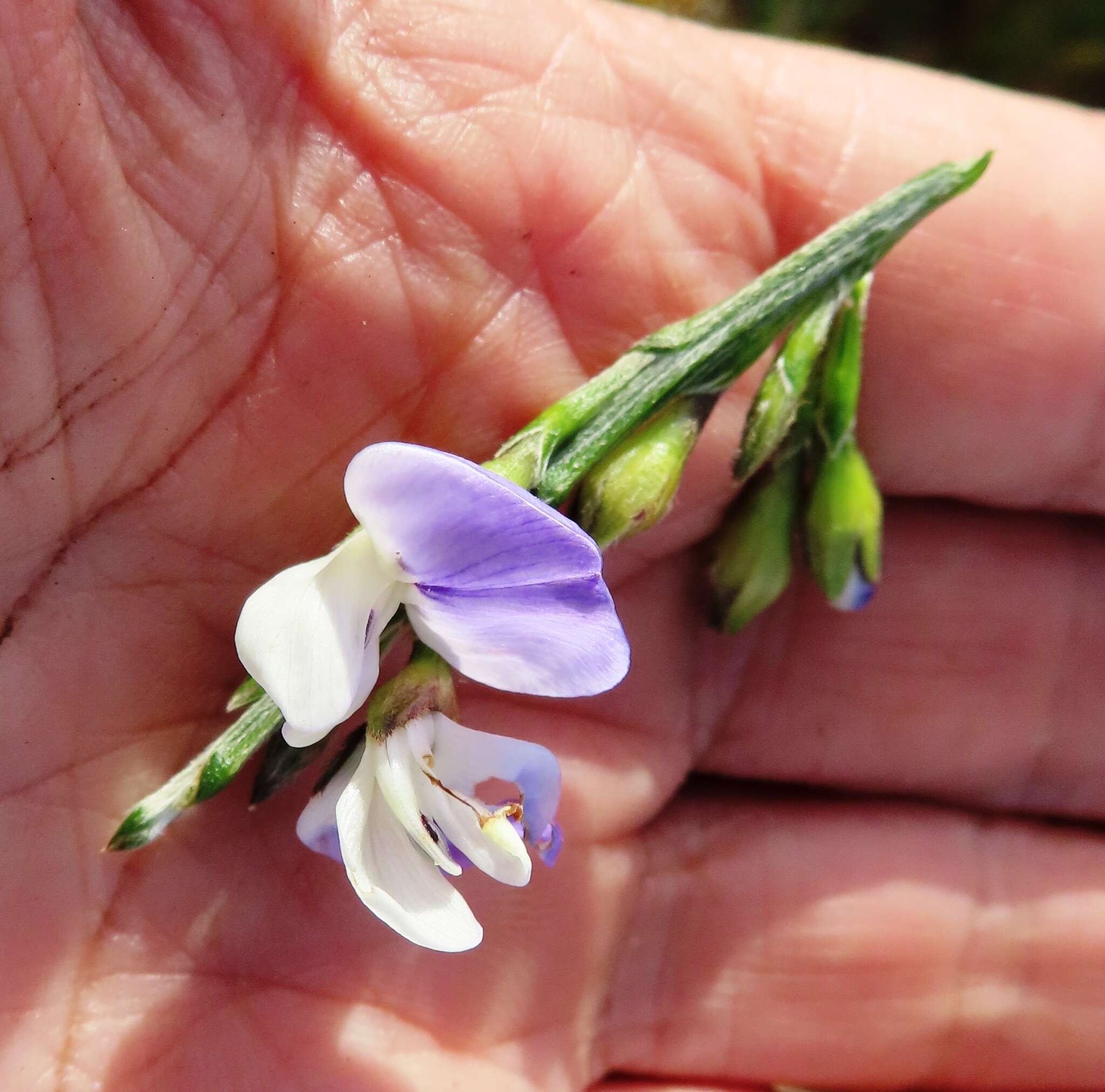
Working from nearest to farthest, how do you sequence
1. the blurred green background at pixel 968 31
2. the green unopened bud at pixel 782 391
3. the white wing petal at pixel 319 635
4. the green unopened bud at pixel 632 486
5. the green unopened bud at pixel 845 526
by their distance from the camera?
the white wing petal at pixel 319 635 → the green unopened bud at pixel 632 486 → the green unopened bud at pixel 782 391 → the green unopened bud at pixel 845 526 → the blurred green background at pixel 968 31

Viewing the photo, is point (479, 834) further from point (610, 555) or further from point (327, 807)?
point (610, 555)

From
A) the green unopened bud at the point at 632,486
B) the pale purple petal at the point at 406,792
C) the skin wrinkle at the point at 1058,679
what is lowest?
the skin wrinkle at the point at 1058,679

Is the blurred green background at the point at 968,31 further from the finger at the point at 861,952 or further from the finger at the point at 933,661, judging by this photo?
the finger at the point at 861,952

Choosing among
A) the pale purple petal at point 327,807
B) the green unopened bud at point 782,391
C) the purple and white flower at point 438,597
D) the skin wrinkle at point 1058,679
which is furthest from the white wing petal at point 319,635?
the skin wrinkle at point 1058,679

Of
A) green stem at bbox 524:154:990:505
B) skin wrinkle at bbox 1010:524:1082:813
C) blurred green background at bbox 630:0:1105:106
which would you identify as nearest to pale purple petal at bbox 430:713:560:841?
green stem at bbox 524:154:990:505

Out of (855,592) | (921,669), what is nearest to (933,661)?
(921,669)

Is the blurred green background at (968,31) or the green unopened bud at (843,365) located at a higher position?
the green unopened bud at (843,365)

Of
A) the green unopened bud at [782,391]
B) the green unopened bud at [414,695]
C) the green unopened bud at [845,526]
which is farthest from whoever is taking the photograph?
the green unopened bud at [845,526]

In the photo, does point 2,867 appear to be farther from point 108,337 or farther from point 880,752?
point 880,752
